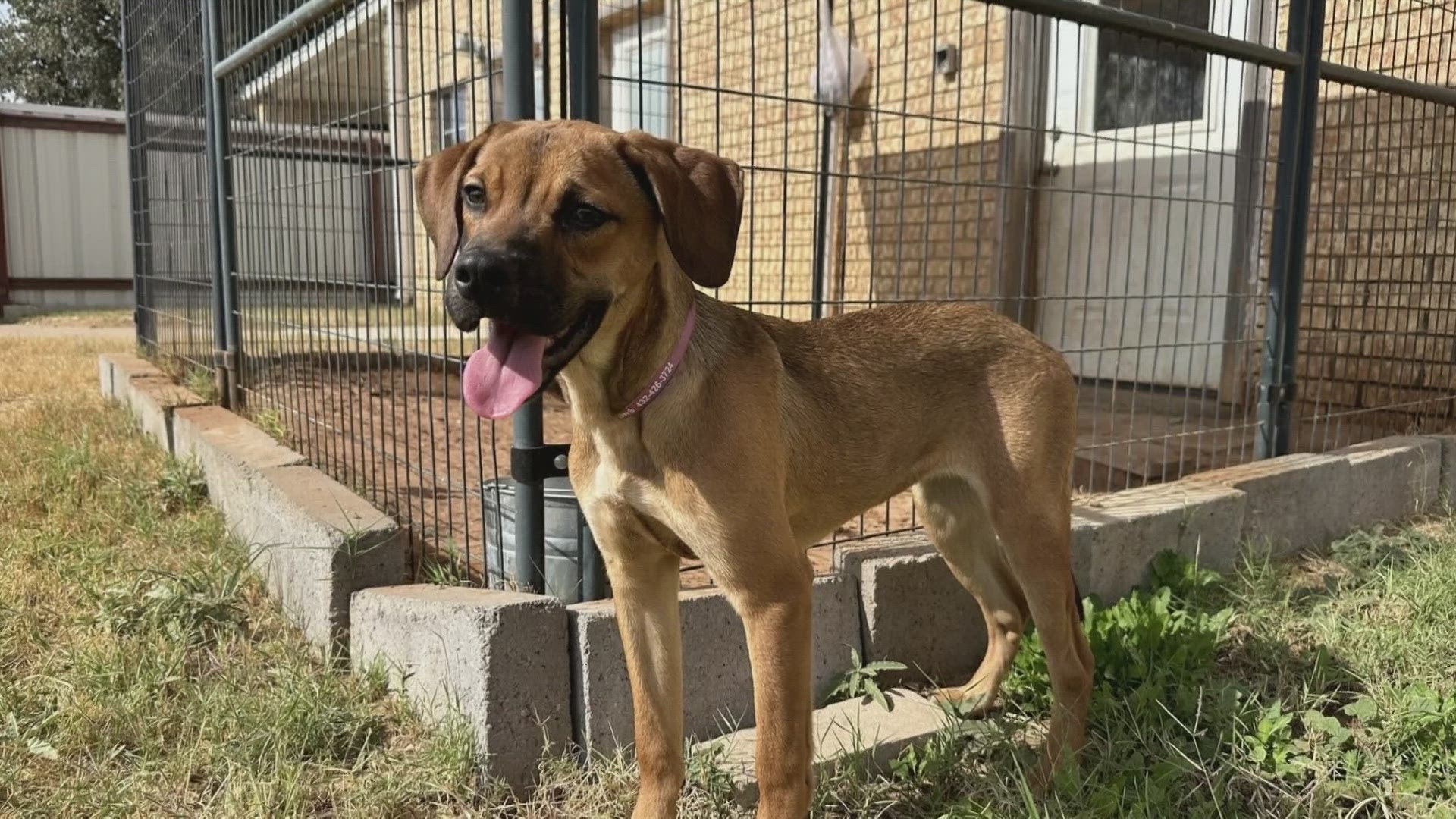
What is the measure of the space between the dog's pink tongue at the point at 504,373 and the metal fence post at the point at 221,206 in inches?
142

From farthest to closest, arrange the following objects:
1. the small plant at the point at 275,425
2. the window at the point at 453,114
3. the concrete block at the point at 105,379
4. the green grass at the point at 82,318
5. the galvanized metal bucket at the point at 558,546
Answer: the green grass at the point at 82,318 < the concrete block at the point at 105,379 < the small plant at the point at 275,425 < the window at the point at 453,114 < the galvanized metal bucket at the point at 558,546

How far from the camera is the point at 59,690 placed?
273cm

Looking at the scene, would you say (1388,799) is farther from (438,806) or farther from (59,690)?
(59,690)

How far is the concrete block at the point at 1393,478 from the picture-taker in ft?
15.4

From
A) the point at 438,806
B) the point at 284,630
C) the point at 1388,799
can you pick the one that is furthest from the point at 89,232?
the point at 1388,799

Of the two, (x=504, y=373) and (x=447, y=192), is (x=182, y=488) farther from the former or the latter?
(x=504, y=373)

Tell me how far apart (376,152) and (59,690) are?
2.67 m

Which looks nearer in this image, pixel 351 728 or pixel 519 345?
pixel 519 345

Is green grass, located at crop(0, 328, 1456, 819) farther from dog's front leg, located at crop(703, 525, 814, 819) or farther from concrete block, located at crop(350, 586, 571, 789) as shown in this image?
dog's front leg, located at crop(703, 525, 814, 819)

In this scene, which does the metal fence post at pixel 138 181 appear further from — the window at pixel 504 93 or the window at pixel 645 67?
the window at pixel 504 93

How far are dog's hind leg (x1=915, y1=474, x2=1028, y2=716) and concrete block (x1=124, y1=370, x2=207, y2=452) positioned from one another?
401 cm

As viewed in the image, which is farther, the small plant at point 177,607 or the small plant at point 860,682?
the small plant at point 177,607

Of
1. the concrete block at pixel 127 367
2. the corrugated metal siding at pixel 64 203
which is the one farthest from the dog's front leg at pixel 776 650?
the corrugated metal siding at pixel 64 203

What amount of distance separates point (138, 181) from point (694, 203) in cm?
644
